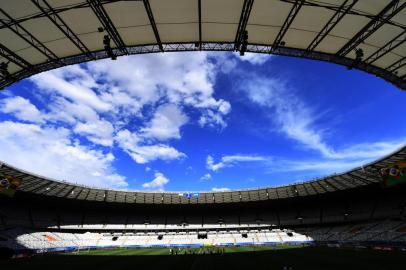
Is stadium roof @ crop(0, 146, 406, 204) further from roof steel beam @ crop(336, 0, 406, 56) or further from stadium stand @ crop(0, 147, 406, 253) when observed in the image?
roof steel beam @ crop(336, 0, 406, 56)

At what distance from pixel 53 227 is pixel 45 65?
4889 cm

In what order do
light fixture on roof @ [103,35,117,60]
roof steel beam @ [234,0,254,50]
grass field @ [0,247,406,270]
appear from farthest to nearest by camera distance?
1. grass field @ [0,247,406,270]
2. light fixture on roof @ [103,35,117,60]
3. roof steel beam @ [234,0,254,50]

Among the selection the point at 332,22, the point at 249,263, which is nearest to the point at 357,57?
the point at 332,22

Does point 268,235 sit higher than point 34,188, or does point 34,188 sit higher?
point 34,188

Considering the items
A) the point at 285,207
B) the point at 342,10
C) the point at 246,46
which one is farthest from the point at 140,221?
the point at 342,10

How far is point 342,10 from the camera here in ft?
57.3

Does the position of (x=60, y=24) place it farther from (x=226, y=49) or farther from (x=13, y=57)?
(x=226, y=49)

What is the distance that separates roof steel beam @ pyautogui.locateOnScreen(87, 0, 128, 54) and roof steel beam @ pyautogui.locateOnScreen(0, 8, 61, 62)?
198 inches

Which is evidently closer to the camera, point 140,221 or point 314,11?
point 314,11

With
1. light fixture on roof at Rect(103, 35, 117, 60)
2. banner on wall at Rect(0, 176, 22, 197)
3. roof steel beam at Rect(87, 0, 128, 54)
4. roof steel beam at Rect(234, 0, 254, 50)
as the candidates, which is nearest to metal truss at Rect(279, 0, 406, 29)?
roof steel beam at Rect(234, 0, 254, 50)

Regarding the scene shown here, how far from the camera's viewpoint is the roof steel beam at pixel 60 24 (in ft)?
55.4

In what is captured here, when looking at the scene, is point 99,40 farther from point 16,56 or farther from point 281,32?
point 281,32

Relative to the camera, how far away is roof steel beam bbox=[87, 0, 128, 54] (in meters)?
17.0

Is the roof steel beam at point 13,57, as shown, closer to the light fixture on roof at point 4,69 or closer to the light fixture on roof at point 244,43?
the light fixture on roof at point 4,69
